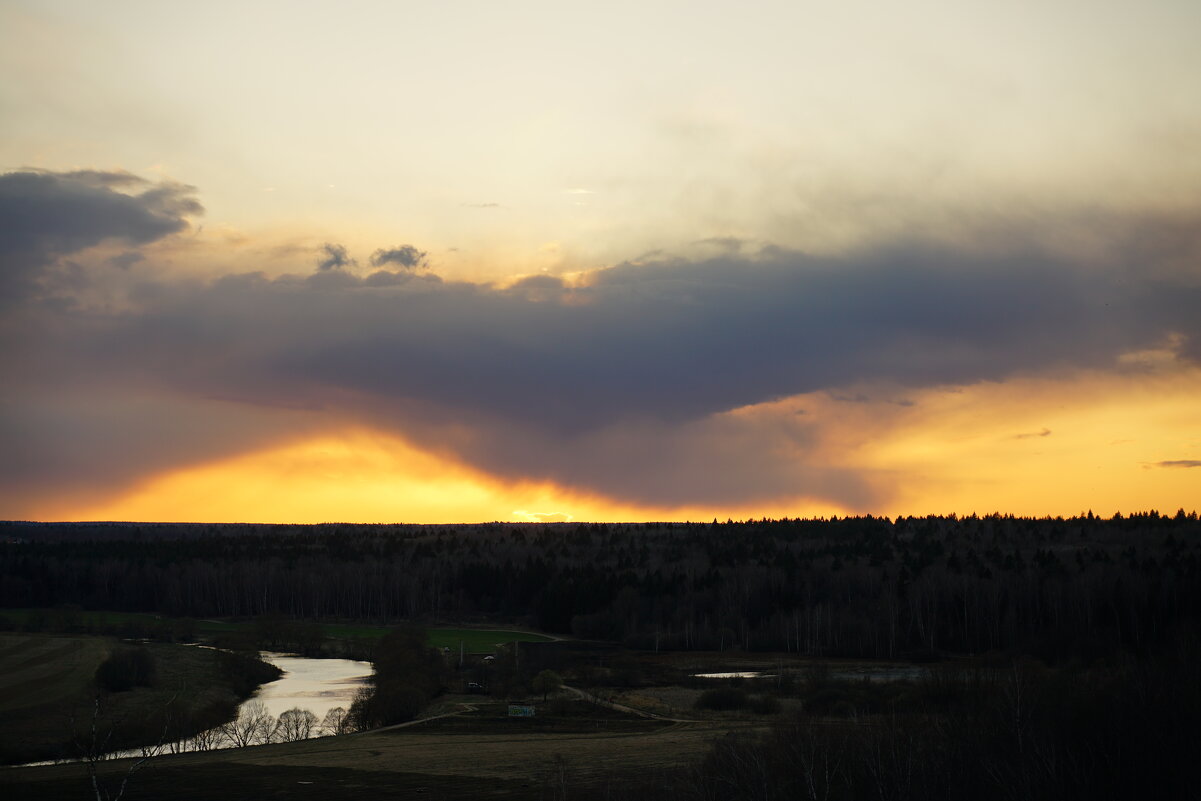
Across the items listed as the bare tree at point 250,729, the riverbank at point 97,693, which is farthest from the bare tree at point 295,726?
the riverbank at point 97,693

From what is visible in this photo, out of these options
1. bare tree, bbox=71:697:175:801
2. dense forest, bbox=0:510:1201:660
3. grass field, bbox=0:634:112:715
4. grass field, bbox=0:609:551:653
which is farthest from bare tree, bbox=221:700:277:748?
dense forest, bbox=0:510:1201:660

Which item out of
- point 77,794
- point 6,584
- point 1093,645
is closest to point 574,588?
point 1093,645

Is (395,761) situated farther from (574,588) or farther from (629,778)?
(574,588)

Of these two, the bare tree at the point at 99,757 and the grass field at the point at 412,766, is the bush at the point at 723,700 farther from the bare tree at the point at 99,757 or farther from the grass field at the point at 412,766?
the bare tree at the point at 99,757

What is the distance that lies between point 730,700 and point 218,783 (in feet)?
150

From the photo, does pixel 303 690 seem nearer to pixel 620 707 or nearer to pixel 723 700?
pixel 620 707

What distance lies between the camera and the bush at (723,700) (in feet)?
279

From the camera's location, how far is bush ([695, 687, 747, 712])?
85.2m

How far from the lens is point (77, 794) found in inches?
1924

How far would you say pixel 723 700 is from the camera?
3396 inches

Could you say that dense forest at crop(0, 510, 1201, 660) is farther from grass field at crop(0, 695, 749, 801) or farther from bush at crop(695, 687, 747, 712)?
grass field at crop(0, 695, 749, 801)

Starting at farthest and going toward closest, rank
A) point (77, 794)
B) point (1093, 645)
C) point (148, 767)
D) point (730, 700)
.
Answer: point (1093, 645)
point (730, 700)
point (148, 767)
point (77, 794)

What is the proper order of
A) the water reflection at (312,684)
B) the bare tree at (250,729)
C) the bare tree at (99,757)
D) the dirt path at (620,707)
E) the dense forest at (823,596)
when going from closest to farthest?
the bare tree at (99,757)
the bare tree at (250,729)
the dirt path at (620,707)
the water reflection at (312,684)
the dense forest at (823,596)

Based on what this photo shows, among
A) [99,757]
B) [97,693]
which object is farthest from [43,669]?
[99,757]
